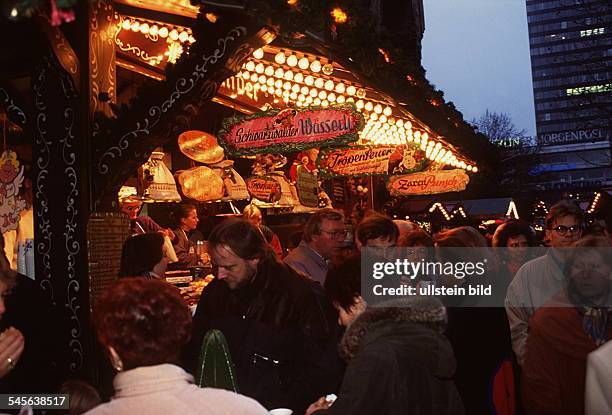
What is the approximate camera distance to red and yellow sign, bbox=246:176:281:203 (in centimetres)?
1058

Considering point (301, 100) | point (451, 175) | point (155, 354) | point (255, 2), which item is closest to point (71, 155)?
point (255, 2)

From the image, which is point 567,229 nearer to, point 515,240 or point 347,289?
point 515,240

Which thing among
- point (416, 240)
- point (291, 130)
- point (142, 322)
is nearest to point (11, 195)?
point (291, 130)

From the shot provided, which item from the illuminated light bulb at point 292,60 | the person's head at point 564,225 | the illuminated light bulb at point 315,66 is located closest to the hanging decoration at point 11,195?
the illuminated light bulb at point 292,60

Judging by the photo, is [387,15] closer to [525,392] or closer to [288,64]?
[288,64]

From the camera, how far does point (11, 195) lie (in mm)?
6160

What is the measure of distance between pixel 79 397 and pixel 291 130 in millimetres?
5326

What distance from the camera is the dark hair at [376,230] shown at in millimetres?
5551

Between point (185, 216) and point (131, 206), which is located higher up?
point (131, 206)

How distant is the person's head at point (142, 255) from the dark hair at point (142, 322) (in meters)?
2.88

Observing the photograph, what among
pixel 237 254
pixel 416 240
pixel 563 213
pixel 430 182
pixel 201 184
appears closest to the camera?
pixel 237 254

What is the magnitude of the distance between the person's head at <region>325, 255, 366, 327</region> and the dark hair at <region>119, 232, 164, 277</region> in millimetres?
2170

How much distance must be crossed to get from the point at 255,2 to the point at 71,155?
89.4 inches

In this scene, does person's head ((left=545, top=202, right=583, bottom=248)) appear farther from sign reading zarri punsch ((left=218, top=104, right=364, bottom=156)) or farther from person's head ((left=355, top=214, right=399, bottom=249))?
sign reading zarri punsch ((left=218, top=104, right=364, bottom=156))
